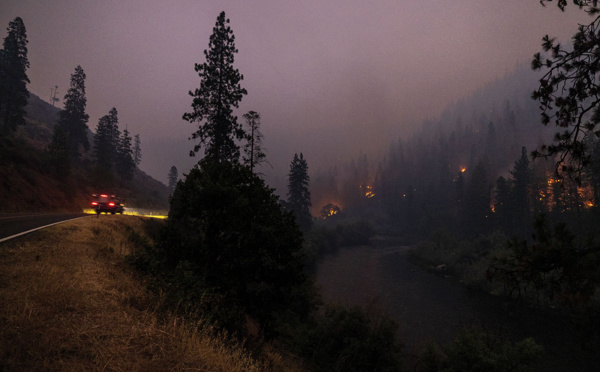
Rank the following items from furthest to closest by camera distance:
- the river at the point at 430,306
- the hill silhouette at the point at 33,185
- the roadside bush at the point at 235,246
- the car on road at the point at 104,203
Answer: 1. the hill silhouette at the point at 33,185
2. the river at the point at 430,306
3. the car on road at the point at 104,203
4. the roadside bush at the point at 235,246

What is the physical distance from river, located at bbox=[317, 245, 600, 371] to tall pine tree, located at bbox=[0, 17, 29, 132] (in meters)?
57.2

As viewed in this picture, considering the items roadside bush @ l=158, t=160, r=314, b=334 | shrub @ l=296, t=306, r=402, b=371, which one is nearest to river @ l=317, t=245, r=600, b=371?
shrub @ l=296, t=306, r=402, b=371

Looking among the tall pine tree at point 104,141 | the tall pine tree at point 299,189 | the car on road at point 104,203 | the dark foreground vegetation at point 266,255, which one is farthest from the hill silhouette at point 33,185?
the tall pine tree at point 299,189

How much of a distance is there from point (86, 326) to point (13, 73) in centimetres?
6161

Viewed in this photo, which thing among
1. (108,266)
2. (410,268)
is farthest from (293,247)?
(410,268)

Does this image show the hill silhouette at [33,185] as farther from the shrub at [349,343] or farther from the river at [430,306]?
the river at [430,306]

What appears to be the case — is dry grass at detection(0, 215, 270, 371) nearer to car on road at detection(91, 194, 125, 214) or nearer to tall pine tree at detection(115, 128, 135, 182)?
car on road at detection(91, 194, 125, 214)

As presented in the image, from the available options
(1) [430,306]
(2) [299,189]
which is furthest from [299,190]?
(1) [430,306]

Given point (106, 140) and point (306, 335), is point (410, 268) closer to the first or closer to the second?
point (306, 335)

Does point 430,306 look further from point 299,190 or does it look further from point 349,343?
point 299,190

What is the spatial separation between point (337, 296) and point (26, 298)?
29.2 meters

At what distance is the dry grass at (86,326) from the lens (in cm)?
377

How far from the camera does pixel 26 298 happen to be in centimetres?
480

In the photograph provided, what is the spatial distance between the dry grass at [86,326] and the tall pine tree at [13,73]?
5412 cm
